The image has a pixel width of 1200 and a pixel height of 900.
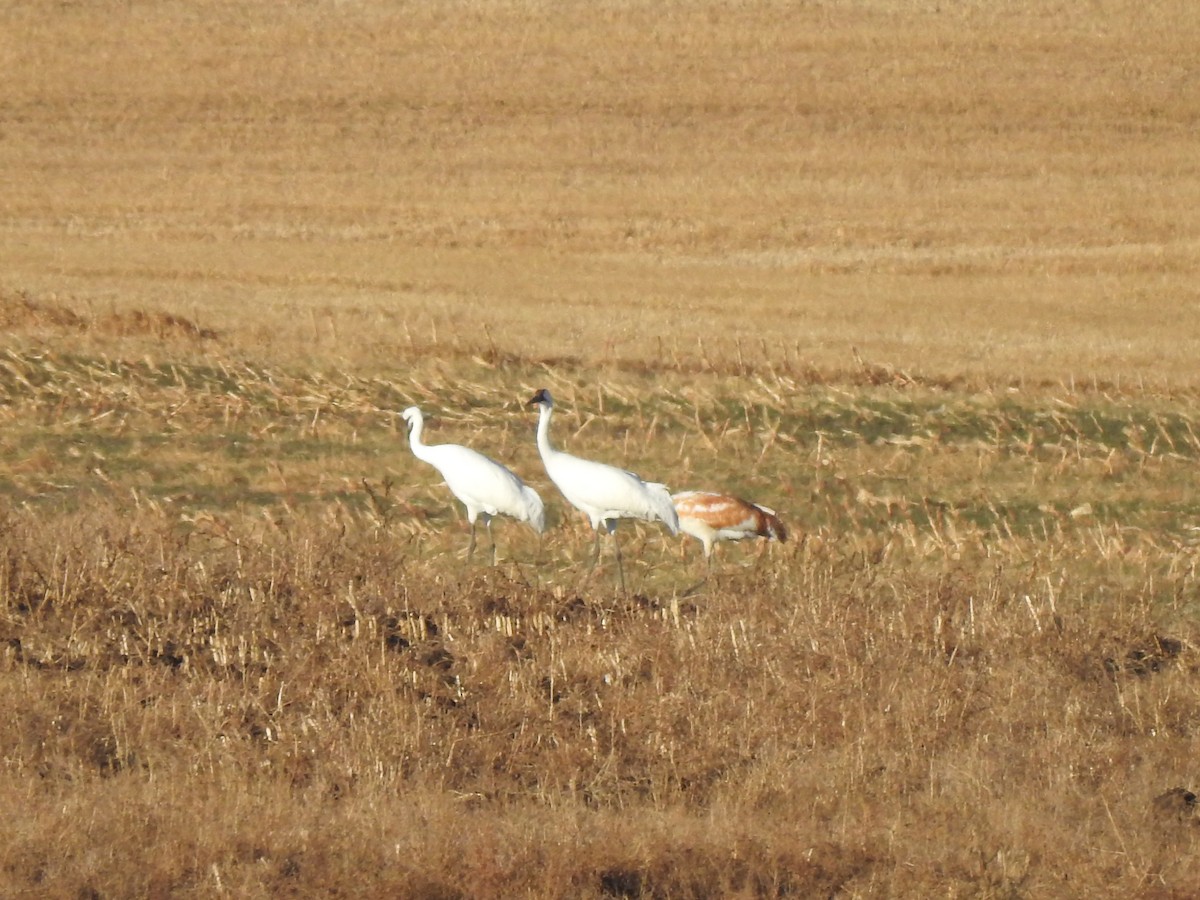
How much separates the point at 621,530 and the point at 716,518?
7.07ft

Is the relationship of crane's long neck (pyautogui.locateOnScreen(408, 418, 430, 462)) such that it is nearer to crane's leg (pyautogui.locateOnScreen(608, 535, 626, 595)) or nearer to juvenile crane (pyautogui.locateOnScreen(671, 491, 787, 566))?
crane's leg (pyautogui.locateOnScreen(608, 535, 626, 595))

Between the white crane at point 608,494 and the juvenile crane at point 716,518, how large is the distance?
101 millimetres

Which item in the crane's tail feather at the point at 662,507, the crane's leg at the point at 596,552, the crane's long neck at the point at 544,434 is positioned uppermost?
the crane's long neck at the point at 544,434

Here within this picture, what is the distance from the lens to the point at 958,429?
17.3 meters

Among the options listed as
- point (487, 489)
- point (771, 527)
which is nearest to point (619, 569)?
point (771, 527)

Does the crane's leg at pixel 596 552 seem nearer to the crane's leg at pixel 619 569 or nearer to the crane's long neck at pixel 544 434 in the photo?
the crane's leg at pixel 619 569

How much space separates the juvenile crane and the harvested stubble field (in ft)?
0.80

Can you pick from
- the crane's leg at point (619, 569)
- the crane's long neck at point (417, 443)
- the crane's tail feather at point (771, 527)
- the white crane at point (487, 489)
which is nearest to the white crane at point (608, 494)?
the crane's leg at point (619, 569)

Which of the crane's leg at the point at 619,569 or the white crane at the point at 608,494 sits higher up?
the white crane at the point at 608,494

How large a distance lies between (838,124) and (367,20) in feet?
51.5

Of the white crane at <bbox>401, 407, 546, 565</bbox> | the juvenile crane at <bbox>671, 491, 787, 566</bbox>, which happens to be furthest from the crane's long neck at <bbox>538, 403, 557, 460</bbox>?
the juvenile crane at <bbox>671, 491, 787, 566</bbox>

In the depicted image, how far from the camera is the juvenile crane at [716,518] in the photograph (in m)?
11.3

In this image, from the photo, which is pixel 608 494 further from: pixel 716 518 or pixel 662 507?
pixel 716 518

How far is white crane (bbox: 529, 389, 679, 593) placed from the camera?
443 inches
